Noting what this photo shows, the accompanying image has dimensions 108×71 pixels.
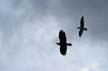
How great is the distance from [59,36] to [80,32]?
60807 mm

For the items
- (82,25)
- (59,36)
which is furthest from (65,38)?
(82,25)

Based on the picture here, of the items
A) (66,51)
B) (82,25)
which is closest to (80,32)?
(82,25)

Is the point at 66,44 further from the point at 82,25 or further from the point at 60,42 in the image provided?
the point at 82,25

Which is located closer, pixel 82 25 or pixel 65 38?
pixel 65 38

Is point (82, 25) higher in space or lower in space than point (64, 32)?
higher

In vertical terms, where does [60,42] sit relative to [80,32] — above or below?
below

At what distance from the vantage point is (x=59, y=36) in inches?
4619

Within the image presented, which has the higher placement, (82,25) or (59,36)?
(82,25)

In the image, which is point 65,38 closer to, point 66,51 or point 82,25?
point 66,51

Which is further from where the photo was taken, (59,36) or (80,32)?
(80,32)

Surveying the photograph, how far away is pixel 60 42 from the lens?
121 metres

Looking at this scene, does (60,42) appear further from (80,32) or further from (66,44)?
(80,32)

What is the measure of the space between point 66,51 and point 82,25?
5414cm

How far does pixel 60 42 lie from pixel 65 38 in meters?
2.80
